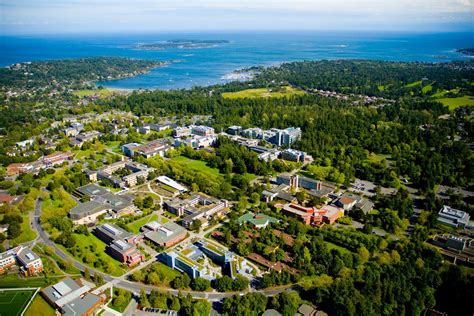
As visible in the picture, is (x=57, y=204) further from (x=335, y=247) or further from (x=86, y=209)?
(x=335, y=247)

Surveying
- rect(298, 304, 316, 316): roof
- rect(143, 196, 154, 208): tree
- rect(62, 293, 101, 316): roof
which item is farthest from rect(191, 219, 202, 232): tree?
rect(298, 304, 316, 316): roof

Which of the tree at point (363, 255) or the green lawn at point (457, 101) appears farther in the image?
the green lawn at point (457, 101)

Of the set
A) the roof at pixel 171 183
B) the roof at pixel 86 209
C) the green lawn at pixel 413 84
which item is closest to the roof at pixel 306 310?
the roof at pixel 171 183

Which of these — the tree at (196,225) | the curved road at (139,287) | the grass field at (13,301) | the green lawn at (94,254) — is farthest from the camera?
the tree at (196,225)

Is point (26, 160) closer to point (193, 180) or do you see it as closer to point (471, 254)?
point (193, 180)

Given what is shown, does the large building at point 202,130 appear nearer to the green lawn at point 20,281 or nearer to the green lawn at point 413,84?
the green lawn at point 20,281

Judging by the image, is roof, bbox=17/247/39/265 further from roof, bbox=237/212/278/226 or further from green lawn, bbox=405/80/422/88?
green lawn, bbox=405/80/422/88
